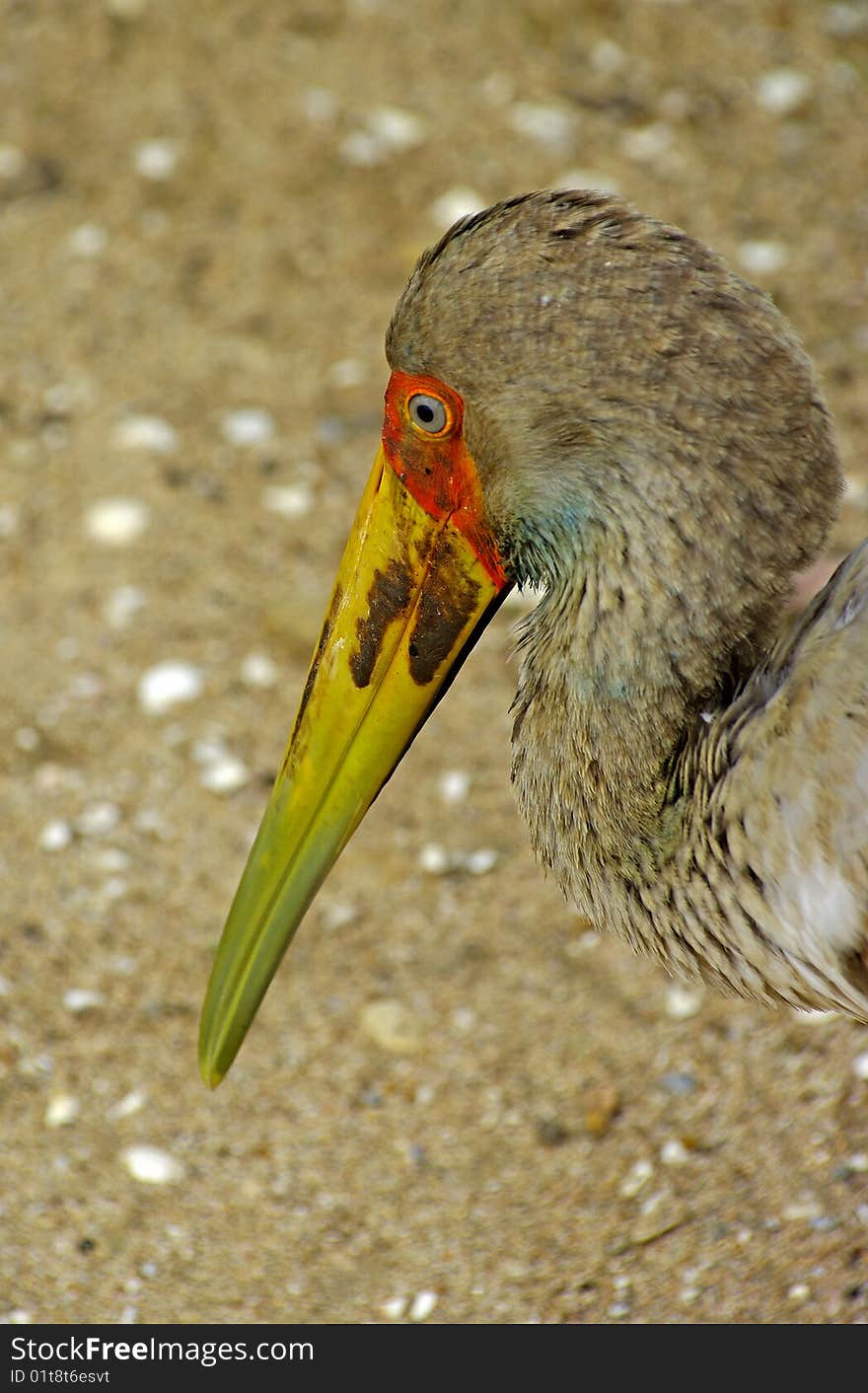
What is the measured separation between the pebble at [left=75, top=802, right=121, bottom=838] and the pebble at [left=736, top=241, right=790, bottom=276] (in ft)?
8.75

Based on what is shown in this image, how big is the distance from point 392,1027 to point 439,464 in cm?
154

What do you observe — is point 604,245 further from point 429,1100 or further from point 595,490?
point 429,1100

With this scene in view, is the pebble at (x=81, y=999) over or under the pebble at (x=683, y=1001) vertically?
under

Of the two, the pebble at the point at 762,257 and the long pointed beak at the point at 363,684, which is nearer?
the long pointed beak at the point at 363,684

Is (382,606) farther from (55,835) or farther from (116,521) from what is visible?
(116,521)

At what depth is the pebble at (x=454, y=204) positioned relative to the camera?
538 cm

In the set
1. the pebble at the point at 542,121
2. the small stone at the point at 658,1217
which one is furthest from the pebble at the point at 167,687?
the pebble at the point at 542,121

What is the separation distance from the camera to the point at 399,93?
19.2ft

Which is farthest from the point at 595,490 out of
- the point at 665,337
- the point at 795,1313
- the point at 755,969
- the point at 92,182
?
the point at 92,182

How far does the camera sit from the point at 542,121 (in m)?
5.73

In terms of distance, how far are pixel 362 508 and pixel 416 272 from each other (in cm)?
38

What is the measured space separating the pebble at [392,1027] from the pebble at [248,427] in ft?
6.32

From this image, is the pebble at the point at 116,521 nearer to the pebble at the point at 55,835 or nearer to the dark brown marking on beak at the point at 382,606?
the pebble at the point at 55,835

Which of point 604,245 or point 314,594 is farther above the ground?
point 604,245
